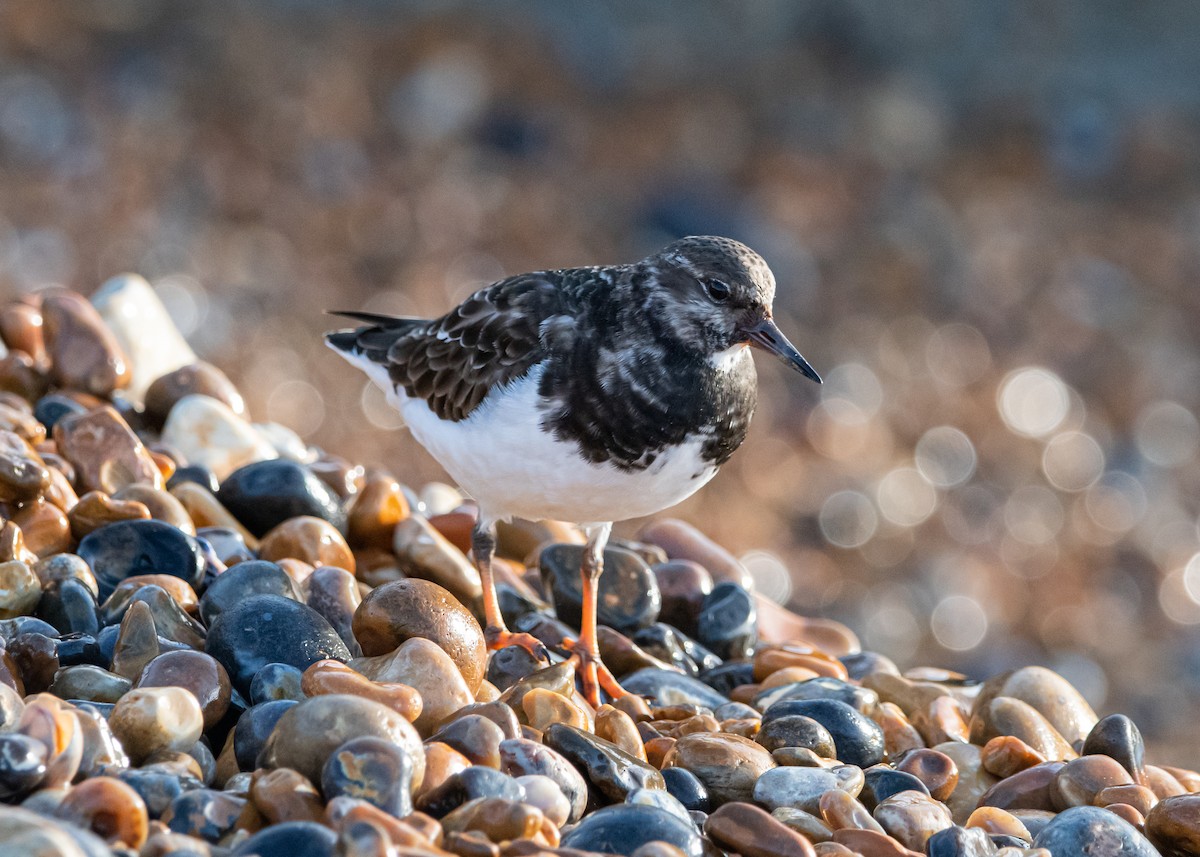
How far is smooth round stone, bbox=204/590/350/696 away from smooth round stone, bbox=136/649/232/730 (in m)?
0.12

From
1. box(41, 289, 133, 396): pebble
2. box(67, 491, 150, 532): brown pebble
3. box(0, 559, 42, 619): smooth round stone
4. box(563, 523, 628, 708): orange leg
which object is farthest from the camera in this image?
box(41, 289, 133, 396): pebble

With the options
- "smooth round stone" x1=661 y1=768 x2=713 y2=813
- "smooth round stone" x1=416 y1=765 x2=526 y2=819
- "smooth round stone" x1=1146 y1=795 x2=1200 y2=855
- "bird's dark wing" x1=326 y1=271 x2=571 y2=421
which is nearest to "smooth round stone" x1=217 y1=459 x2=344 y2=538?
"bird's dark wing" x1=326 y1=271 x2=571 y2=421

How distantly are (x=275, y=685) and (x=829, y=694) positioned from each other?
5.39 feet

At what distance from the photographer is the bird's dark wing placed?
3893mm

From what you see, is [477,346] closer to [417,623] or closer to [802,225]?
[417,623]

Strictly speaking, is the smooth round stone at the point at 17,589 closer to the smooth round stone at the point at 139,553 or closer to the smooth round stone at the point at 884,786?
the smooth round stone at the point at 139,553

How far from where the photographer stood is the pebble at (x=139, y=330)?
18.1ft

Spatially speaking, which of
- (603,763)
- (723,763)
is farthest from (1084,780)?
(603,763)

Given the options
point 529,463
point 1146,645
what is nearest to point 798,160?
point 1146,645

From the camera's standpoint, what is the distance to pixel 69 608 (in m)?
3.38

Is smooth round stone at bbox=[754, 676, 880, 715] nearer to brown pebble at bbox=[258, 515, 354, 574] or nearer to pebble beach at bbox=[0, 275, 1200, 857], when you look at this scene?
pebble beach at bbox=[0, 275, 1200, 857]

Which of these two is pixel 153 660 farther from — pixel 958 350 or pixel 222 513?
pixel 958 350

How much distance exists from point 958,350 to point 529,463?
784 cm

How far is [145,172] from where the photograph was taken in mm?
10047
